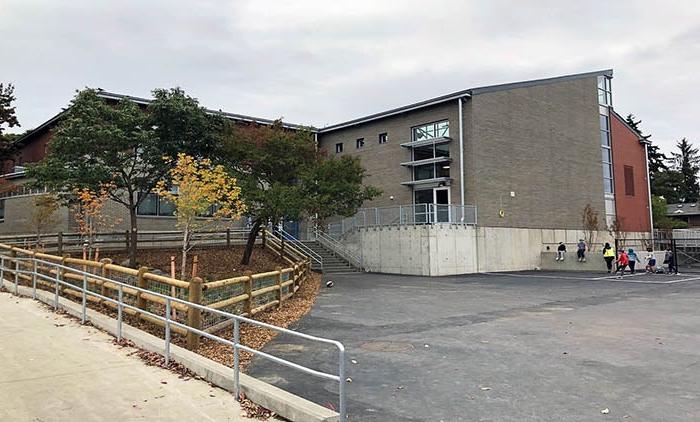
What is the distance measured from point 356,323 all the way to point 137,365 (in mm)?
4905

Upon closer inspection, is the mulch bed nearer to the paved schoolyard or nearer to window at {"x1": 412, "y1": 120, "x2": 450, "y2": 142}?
the paved schoolyard

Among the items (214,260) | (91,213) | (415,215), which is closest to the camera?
(91,213)

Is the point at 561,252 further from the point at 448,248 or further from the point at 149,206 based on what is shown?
the point at 149,206

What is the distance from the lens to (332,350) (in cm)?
798

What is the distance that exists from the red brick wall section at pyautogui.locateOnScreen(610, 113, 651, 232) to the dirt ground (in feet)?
83.7

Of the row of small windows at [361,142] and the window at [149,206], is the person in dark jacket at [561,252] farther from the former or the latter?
the window at [149,206]

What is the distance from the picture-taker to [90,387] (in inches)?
226

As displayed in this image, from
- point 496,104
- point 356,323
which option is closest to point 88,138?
point 356,323

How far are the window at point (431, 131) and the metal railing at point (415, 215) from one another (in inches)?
186

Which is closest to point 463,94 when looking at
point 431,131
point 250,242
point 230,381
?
point 431,131

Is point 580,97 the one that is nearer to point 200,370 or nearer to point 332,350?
point 332,350

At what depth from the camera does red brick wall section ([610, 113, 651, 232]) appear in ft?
118

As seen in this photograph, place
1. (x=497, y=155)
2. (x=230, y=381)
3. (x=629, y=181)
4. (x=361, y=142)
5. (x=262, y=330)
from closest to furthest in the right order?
(x=230, y=381) < (x=262, y=330) < (x=497, y=155) < (x=361, y=142) < (x=629, y=181)

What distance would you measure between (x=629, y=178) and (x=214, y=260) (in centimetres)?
3058
